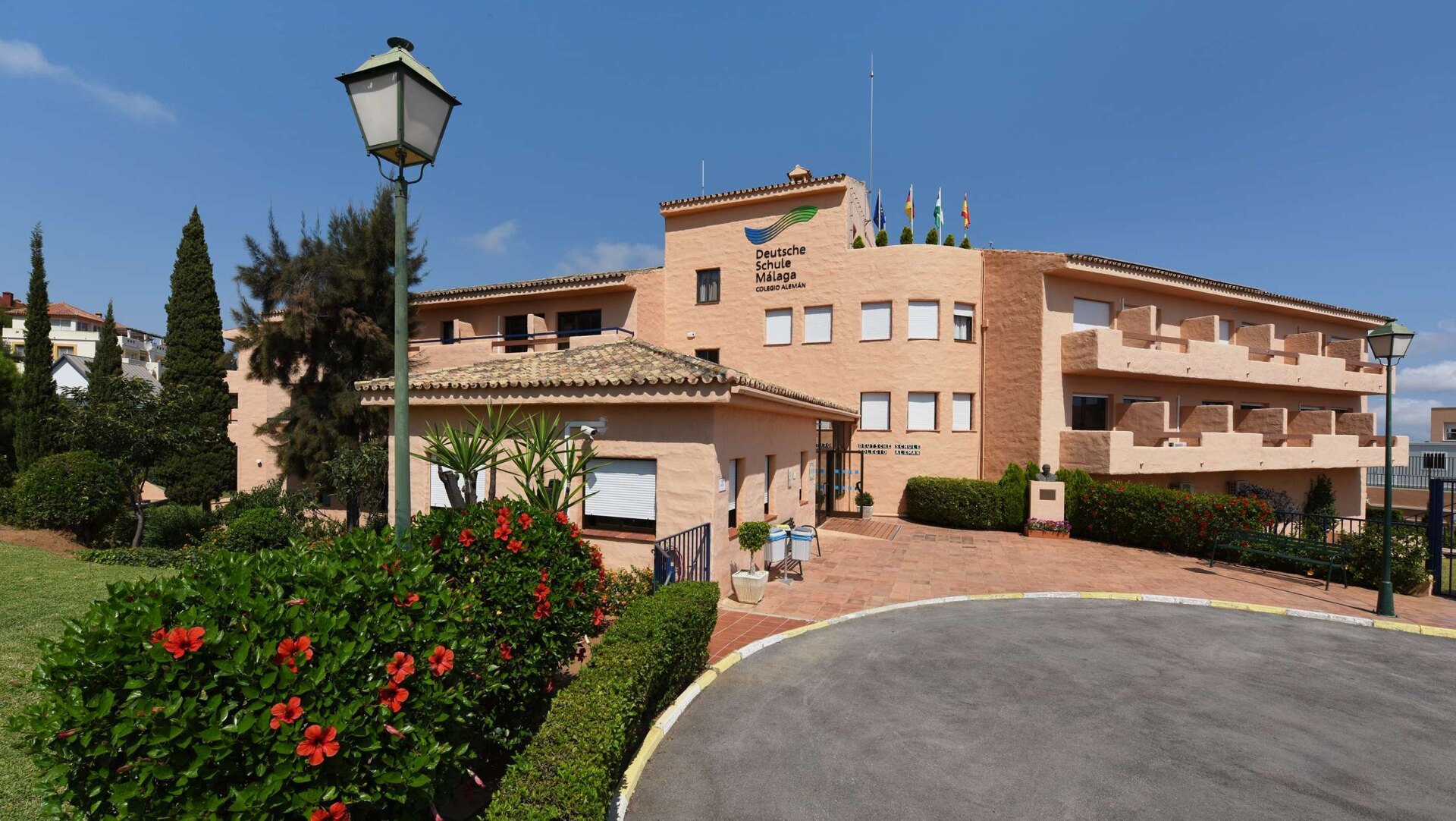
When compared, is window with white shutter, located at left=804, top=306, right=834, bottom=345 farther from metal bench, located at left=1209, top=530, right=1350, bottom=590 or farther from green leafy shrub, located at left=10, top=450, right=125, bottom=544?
green leafy shrub, located at left=10, top=450, right=125, bottom=544

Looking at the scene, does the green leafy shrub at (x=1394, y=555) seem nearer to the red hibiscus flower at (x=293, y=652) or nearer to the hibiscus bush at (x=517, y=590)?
the hibiscus bush at (x=517, y=590)

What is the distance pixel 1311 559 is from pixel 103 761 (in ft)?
61.2

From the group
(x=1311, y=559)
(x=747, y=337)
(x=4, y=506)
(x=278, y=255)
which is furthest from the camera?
(x=747, y=337)

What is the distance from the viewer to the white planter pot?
34.9 feet

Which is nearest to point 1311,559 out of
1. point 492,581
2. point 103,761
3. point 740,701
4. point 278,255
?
point 740,701

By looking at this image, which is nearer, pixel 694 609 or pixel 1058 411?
pixel 694 609

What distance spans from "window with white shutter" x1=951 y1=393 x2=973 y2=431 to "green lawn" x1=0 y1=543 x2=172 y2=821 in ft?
72.6

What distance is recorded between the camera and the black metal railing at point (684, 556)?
9.53 m

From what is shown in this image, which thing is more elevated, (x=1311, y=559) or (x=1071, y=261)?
(x=1071, y=261)

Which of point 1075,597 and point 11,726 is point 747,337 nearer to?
point 1075,597

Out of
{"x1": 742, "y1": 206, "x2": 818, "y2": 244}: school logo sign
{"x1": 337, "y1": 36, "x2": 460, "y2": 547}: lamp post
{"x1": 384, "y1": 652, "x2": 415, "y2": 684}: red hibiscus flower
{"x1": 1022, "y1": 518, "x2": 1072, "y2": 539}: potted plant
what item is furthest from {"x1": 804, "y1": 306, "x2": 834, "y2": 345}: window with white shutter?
{"x1": 384, "y1": 652, "x2": 415, "y2": 684}: red hibiscus flower

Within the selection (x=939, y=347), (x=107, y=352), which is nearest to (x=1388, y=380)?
(x=939, y=347)

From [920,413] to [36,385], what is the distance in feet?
109

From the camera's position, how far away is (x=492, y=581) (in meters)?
5.19
